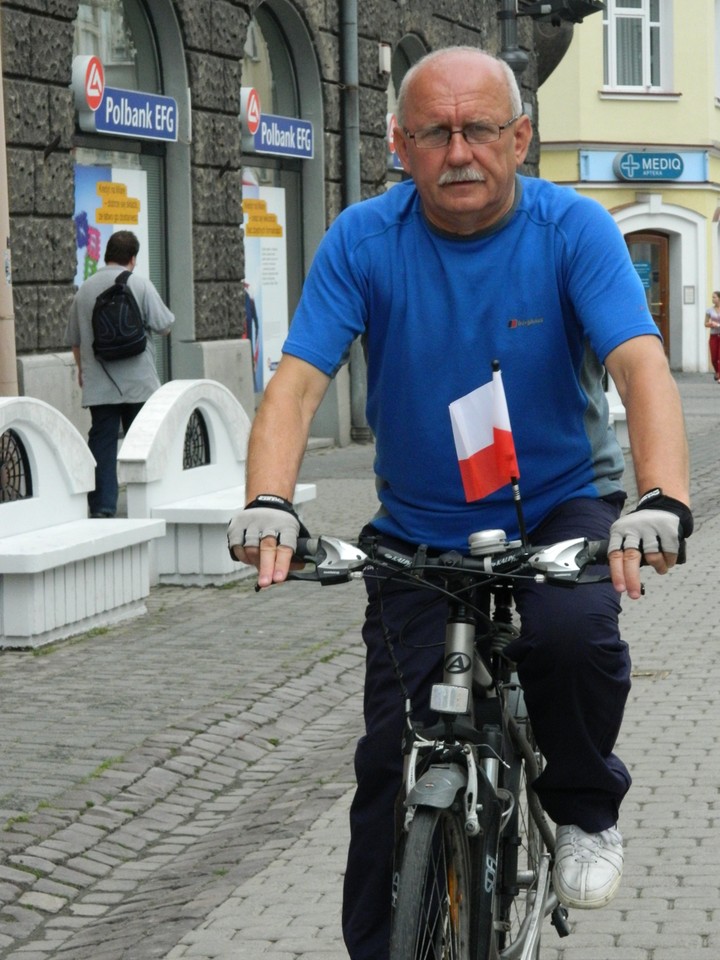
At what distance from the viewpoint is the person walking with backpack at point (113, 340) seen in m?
12.2

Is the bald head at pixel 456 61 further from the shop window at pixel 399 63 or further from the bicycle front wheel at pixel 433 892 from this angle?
the shop window at pixel 399 63

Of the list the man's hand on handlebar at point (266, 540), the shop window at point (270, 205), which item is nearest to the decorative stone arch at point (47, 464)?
the man's hand on handlebar at point (266, 540)

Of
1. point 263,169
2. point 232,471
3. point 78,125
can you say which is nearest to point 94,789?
point 232,471

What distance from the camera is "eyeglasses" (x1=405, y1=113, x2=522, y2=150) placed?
319cm

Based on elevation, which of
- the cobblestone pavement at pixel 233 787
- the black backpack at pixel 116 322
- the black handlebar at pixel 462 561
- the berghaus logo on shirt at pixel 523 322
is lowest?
the cobblestone pavement at pixel 233 787

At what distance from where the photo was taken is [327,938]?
4168 millimetres

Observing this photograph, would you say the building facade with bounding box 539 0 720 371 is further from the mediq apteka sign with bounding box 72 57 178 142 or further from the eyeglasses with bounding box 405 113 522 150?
the eyeglasses with bounding box 405 113 522 150

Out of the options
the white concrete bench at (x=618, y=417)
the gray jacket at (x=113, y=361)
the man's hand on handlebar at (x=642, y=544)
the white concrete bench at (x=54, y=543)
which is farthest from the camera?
the white concrete bench at (x=618, y=417)

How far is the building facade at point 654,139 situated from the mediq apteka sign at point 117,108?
22253mm

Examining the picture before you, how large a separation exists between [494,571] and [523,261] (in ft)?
2.01

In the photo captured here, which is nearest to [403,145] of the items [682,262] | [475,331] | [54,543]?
[475,331]

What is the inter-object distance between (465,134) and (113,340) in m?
9.19

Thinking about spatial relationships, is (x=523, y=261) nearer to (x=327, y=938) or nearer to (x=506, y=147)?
(x=506, y=147)

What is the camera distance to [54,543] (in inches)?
316
